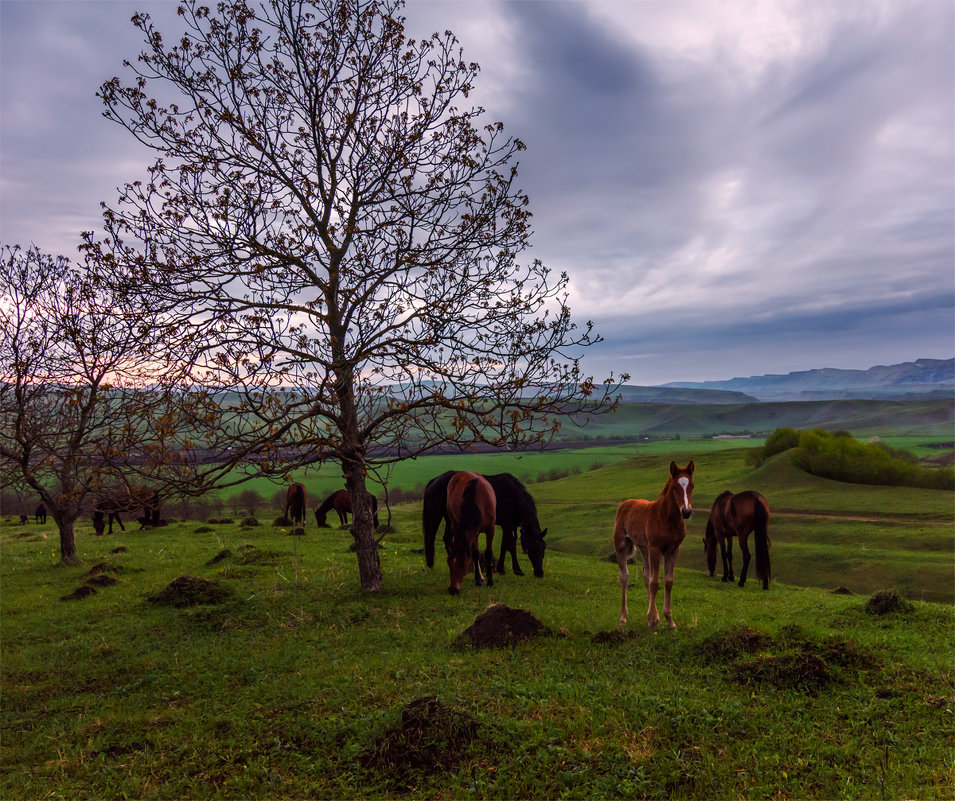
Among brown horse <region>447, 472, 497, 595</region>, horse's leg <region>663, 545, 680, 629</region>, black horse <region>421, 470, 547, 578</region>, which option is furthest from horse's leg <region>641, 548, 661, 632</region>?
black horse <region>421, 470, 547, 578</region>

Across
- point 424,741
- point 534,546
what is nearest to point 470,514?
point 534,546

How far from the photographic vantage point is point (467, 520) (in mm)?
13414

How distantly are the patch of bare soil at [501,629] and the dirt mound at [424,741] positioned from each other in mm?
3071

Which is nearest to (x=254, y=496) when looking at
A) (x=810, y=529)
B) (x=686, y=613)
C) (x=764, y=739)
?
(x=810, y=529)

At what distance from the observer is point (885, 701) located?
21.4ft

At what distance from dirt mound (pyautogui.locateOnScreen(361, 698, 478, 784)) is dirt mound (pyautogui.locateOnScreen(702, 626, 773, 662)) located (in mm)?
4285

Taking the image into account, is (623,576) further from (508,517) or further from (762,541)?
(762,541)

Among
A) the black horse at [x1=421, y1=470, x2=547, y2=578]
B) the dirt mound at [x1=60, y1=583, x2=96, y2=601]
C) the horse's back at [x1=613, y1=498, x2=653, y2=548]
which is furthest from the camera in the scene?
the black horse at [x1=421, y1=470, x2=547, y2=578]

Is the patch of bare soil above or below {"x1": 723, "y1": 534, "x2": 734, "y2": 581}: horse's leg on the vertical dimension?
above

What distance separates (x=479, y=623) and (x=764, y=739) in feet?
16.4

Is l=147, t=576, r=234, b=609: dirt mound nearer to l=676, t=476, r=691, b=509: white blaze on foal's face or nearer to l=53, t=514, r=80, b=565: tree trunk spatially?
l=53, t=514, r=80, b=565: tree trunk

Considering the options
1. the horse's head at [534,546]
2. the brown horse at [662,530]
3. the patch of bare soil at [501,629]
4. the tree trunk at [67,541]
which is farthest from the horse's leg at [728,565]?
the tree trunk at [67,541]

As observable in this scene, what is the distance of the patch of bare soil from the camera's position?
924cm

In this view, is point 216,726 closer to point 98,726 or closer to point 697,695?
point 98,726
